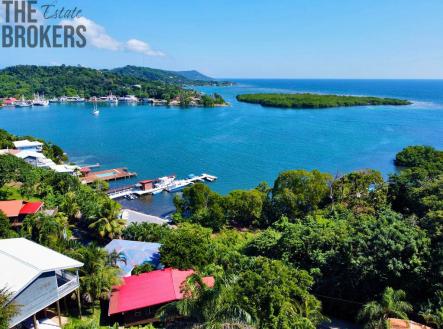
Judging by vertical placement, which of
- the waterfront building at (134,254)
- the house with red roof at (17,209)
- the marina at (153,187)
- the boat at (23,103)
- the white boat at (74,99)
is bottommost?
the marina at (153,187)

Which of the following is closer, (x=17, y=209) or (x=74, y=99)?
(x=17, y=209)

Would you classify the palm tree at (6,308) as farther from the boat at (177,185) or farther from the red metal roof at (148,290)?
the boat at (177,185)

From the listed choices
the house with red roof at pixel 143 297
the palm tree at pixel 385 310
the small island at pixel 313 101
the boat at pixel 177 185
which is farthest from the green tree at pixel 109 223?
the small island at pixel 313 101

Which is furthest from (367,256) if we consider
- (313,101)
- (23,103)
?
(23,103)

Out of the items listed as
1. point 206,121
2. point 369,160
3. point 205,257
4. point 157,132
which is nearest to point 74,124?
point 157,132

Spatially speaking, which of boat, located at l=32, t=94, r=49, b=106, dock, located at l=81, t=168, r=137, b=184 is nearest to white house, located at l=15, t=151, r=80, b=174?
dock, located at l=81, t=168, r=137, b=184

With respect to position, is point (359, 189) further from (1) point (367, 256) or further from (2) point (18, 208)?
(2) point (18, 208)

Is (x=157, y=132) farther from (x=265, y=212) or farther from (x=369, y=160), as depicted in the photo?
(x=265, y=212)
